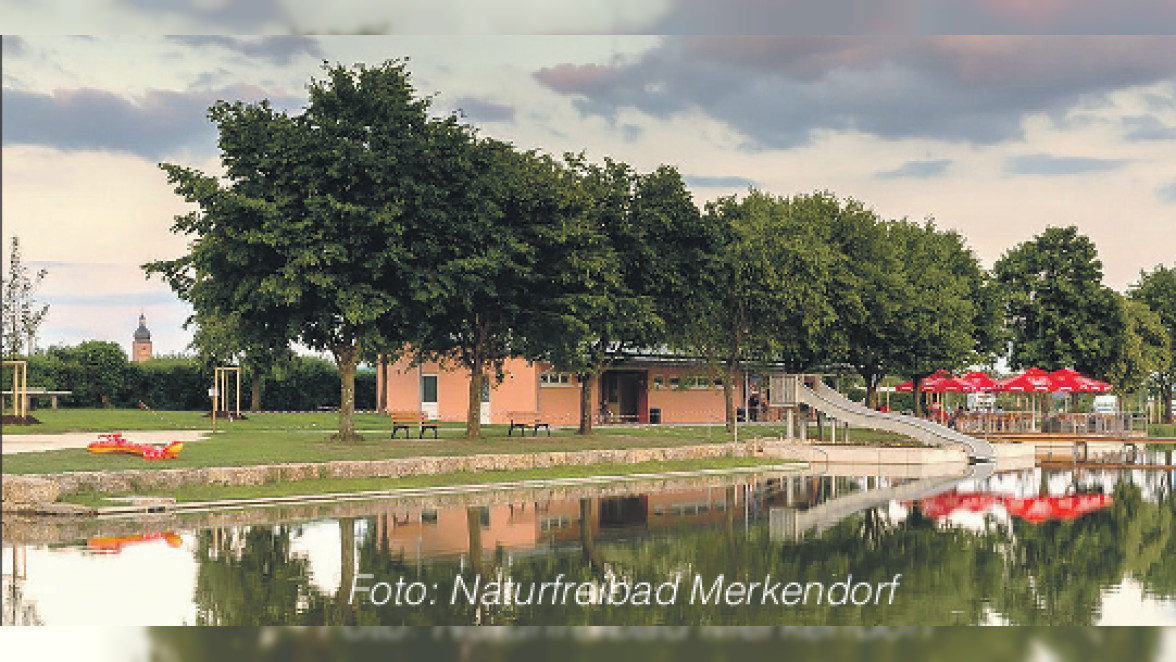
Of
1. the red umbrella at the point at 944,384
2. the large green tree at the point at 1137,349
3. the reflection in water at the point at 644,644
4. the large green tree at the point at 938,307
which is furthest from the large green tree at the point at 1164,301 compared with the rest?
the reflection in water at the point at 644,644

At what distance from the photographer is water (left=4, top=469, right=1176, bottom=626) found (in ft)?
54.8

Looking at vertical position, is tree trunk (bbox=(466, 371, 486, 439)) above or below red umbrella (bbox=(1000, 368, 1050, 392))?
below

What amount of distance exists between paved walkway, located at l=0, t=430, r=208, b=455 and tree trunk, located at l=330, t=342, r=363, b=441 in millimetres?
4194

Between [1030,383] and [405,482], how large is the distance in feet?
127

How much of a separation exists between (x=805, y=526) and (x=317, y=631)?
47.8 feet

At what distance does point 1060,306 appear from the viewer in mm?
81438

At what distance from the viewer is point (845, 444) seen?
178 ft

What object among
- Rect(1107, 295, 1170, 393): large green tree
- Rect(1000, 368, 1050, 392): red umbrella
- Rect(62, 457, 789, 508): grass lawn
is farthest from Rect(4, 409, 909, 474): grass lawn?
Rect(1107, 295, 1170, 393): large green tree

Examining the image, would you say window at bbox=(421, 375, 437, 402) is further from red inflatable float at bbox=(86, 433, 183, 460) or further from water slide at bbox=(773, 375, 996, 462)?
red inflatable float at bbox=(86, 433, 183, 460)

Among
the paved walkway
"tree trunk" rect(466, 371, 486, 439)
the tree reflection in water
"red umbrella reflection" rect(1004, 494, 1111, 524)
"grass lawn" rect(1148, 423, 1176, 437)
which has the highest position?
"tree trunk" rect(466, 371, 486, 439)

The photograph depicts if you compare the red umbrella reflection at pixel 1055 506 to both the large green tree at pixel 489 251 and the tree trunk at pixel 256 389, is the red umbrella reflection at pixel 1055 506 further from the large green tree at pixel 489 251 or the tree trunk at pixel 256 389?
the tree trunk at pixel 256 389

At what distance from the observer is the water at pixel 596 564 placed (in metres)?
16.7

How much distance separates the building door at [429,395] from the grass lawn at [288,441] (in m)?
5.96

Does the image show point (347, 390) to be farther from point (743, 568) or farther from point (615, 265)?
point (743, 568)
